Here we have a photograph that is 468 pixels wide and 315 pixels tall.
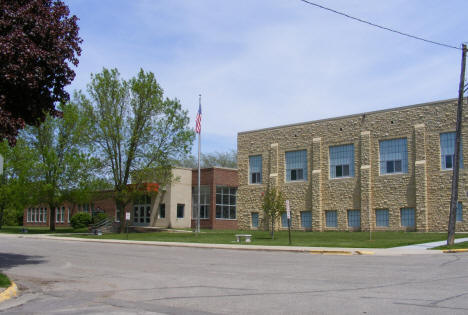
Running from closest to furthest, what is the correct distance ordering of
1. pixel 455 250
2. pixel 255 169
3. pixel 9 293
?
pixel 9 293 → pixel 455 250 → pixel 255 169

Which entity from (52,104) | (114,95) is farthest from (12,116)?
(114,95)

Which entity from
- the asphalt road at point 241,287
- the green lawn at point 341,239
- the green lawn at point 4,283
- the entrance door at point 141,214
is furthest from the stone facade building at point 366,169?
the green lawn at point 4,283

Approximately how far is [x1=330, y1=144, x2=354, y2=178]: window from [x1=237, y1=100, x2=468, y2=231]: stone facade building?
8 centimetres

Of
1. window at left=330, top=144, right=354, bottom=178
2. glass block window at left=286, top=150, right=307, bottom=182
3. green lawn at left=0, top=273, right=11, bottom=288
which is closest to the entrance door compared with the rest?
glass block window at left=286, top=150, right=307, bottom=182

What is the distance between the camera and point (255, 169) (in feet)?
154

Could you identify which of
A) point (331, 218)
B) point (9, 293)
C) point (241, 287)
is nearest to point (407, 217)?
point (331, 218)

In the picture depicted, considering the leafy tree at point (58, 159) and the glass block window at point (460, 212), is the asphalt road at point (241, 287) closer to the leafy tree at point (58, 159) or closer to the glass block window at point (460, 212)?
the glass block window at point (460, 212)

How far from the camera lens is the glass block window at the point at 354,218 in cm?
3941

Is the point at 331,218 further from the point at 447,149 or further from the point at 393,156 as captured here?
the point at 447,149

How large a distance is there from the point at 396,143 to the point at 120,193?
22459mm

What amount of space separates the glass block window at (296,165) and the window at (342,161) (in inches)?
109

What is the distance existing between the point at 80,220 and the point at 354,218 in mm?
31121

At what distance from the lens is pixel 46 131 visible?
48.4m

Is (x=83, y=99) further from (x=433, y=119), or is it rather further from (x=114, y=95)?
(x=433, y=119)
